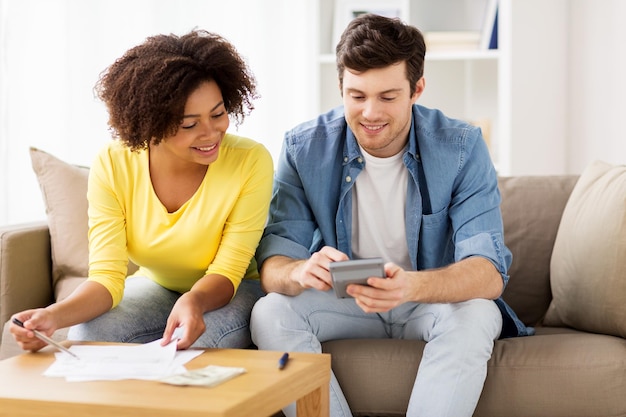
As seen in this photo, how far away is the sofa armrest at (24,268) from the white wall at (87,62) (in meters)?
0.81

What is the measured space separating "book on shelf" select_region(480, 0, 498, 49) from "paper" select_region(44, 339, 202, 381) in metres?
2.50

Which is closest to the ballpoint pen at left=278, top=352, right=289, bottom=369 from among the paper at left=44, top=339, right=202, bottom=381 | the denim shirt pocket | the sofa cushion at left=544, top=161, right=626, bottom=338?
the paper at left=44, top=339, right=202, bottom=381

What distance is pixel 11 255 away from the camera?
236cm

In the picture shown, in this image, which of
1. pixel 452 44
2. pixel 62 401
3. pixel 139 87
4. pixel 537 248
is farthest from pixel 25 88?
pixel 62 401

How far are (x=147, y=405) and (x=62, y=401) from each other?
0.47 feet

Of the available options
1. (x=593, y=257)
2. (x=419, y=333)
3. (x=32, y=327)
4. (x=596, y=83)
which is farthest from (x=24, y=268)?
(x=596, y=83)

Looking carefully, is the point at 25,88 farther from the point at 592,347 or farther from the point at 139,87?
the point at 592,347

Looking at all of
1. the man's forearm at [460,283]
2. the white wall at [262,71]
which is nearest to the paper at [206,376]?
the man's forearm at [460,283]

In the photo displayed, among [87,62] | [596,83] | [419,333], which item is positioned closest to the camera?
[419,333]

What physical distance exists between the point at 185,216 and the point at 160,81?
0.33 metres

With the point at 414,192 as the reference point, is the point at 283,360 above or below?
below

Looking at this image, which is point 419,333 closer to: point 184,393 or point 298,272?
point 298,272

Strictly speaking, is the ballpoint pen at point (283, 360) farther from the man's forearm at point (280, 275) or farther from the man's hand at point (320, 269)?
the man's forearm at point (280, 275)

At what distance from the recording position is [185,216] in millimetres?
2068
